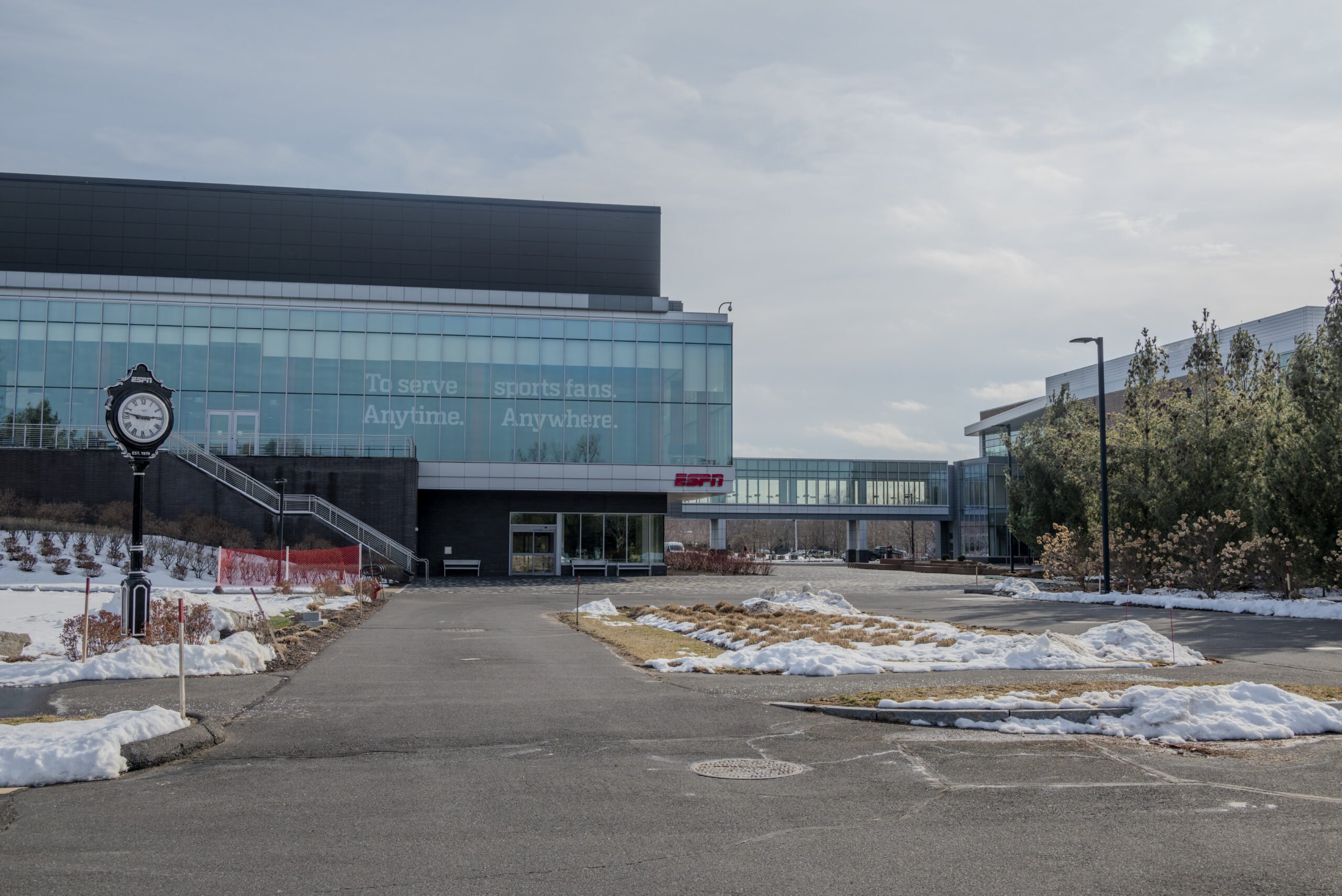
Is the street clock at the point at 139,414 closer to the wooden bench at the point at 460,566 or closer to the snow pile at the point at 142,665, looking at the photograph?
the snow pile at the point at 142,665

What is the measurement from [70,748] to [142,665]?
5.59m

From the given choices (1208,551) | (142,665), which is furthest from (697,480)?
(142,665)

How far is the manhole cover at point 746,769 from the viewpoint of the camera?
825cm

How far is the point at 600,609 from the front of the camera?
2686 cm

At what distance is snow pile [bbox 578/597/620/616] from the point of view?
26141 millimetres

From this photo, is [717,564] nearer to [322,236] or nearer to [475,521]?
[475,521]

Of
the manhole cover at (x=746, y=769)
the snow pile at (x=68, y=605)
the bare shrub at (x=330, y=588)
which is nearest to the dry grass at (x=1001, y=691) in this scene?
the manhole cover at (x=746, y=769)

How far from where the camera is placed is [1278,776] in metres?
8.23

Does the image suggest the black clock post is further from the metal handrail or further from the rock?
the metal handrail

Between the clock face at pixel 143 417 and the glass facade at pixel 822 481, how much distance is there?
8212 centimetres

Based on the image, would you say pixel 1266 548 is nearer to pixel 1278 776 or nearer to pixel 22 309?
pixel 1278 776

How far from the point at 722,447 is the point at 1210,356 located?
2206 centimetres

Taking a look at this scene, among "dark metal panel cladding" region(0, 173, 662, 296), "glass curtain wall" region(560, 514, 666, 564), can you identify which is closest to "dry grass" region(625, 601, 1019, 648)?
"glass curtain wall" region(560, 514, 666, 564)

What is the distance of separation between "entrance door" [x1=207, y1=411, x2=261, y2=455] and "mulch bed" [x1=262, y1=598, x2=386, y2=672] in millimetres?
24298
